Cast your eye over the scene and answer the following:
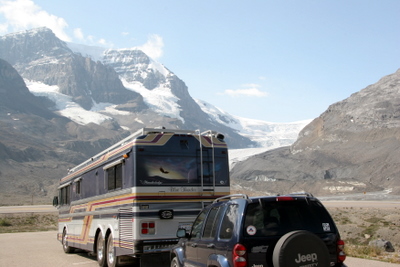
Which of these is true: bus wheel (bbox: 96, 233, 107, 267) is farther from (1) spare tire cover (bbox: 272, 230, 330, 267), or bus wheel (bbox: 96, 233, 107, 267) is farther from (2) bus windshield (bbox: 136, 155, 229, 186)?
(1) spare tire cover (bbox: 272, 230, 330, 267)

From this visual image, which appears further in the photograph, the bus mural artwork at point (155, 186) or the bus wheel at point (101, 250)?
the bus wheel at point (101, 250)

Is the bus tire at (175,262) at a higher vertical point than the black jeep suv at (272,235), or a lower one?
lower

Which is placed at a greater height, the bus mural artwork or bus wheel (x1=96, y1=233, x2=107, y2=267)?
the bus mural artwork

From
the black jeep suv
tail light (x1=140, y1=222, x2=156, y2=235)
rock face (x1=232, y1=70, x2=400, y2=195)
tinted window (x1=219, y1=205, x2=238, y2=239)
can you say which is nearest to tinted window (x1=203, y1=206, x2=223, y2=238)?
the black jeep suv

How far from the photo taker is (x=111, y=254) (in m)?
12.4

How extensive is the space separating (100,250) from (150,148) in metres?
3.85

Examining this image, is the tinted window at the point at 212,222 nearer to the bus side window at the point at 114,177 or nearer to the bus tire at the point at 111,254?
the bus side window at the point at 114,177

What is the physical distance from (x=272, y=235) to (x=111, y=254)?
6803 millimetres

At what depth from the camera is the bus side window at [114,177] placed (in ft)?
39.3

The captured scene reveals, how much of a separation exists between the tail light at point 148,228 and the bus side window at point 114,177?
1.35 meters

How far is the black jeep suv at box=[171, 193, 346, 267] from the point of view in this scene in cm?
622

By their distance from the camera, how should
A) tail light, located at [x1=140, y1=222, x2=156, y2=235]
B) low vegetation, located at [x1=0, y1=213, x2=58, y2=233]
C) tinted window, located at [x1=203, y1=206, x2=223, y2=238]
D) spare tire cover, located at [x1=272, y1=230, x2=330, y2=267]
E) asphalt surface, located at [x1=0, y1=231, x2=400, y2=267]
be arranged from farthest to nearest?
low vegetation, located at [x1=0, y1=213, x2=58, y2=233], asphalt surface, located at [x1=0, y1=231, x2=400, y2=267], tail light, located at [x1=140, y1=222, x2=156, y2=235], tinted window, located at [x1=203, y1=206, x2=223, y2=238], spare tire cover, located at [x1=272, y1=230, x2=330, y2=267]

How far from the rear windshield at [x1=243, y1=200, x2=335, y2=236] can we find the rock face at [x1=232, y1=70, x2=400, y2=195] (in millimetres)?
82588

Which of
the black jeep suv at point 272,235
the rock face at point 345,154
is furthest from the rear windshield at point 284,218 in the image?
the rock face at point 345,154
